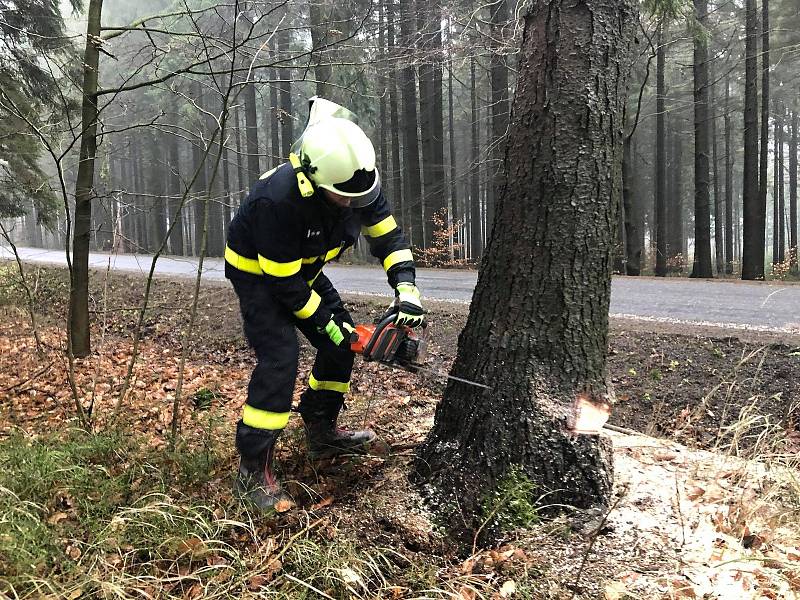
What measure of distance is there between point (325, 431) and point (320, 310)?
0.95 meters

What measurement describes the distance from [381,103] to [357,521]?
20925 millimetres

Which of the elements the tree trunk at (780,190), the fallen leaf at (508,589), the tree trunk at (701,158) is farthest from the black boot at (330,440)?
the tree trunk at (780,190)

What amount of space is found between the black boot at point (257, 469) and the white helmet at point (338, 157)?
131 centimetres

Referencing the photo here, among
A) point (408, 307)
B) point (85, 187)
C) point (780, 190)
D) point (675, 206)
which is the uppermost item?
point (780, 190)

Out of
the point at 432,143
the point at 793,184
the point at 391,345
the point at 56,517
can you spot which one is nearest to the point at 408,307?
the point at 391,345

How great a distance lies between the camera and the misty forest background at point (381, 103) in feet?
14.0

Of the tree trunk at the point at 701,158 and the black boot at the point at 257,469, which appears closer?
the black boot at the point at 257,469

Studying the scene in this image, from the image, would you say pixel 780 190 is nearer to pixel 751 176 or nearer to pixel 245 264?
pixel 751 176

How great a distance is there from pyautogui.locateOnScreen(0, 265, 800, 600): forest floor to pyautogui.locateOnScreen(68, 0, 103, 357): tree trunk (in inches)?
62.7

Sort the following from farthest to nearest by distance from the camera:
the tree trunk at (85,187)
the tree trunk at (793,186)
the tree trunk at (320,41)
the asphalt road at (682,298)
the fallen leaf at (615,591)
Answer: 1. the tree trunk at (793,186)
2. the asphalt road at (682,298)
3. the tree trunk at (85,187)
4. the tree trunk at (320,41)
5. the fallen leaf at (615,591)

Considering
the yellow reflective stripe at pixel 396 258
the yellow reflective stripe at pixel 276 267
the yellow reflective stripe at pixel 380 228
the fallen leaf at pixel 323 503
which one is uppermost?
the yellow reflective stripe at pixel 380 228

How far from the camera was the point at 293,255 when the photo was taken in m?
2.62

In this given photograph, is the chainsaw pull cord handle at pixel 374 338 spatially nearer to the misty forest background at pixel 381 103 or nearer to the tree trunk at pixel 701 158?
the misty forest background at pixel 381 103

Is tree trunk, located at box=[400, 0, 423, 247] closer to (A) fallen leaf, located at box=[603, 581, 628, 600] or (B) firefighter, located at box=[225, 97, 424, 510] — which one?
(B) firefighter, located at box=[225, 97, 424, 510]
